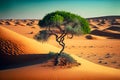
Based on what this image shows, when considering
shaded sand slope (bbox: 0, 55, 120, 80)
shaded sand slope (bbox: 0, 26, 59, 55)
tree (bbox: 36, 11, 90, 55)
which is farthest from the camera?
shaded sand slope (bbox: 0, 26, 59, 55)

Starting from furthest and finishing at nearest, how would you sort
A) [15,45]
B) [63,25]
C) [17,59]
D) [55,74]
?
[15,45] < [17,59] < [63,25] < [55,74]

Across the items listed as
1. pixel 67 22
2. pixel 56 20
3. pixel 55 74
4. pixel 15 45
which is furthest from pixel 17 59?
pixel 55 74

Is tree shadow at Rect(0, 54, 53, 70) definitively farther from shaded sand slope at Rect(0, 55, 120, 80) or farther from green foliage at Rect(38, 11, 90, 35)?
shaded sand slope at Rect(0, 55, 120, 80)

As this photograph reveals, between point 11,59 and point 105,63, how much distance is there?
7.78m

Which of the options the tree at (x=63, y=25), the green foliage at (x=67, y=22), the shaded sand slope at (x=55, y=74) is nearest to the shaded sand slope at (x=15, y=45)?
the tree at (x=63, y=25)

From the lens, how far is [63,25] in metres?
20.3

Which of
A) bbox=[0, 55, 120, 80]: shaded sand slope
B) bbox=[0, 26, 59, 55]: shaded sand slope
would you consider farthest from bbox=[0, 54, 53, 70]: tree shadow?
bbox=[0, 55, 120, 80]: shaded sand slope

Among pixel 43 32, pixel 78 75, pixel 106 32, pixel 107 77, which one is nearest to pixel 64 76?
pixel 78 75

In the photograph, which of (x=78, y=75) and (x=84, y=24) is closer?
(x=78, y=75)

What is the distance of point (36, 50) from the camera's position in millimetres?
23344

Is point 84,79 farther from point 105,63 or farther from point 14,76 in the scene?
point 105,63

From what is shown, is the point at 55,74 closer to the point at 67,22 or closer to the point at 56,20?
the point at 56,20

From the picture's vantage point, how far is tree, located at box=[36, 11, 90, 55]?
19.3 metres

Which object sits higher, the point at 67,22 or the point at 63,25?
the point at 67,22
